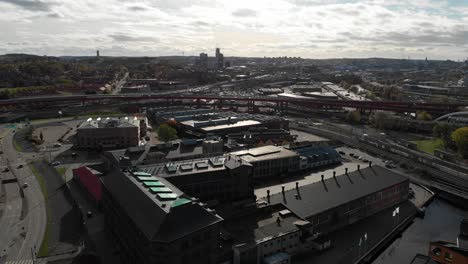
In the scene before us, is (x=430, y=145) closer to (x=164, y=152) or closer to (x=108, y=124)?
(x=164, y=152)

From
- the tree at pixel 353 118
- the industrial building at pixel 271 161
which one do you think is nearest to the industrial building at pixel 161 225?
the industrial building at pixel 271 161

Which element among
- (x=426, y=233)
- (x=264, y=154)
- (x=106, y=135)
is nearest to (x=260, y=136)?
(x=264, y=154)

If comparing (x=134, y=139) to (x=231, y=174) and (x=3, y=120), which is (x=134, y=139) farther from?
(x=3, y=120)

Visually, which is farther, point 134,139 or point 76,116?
point 76,116

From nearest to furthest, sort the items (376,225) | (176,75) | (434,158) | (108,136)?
(376,225)
(434,158)
(108,136)
(176,75)

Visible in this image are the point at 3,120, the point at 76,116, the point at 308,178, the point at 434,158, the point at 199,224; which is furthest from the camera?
the point at 76,116

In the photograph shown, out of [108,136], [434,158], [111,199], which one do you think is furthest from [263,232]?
[108,136]
